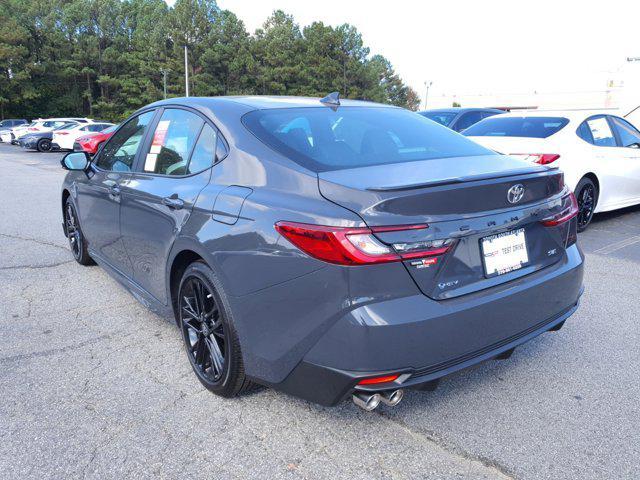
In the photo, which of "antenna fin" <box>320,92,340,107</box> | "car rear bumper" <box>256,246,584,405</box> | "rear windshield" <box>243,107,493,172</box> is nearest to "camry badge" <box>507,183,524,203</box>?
"car rear bumper" <box>256,246,584,405</box>

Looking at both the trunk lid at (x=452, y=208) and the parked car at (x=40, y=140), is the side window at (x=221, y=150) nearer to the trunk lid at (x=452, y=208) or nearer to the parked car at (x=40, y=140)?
the trunk lid at (x=452, y=208)

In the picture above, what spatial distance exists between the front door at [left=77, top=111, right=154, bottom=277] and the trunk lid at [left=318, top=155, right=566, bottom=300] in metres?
1.96

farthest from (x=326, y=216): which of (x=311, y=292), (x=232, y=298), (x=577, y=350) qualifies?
(x=577, y=350)

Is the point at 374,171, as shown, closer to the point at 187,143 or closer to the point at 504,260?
the point at 504,260

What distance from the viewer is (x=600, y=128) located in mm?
6957

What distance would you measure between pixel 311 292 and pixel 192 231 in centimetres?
90

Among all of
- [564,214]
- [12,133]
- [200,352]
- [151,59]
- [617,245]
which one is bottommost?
[617,245]

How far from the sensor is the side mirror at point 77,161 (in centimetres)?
435

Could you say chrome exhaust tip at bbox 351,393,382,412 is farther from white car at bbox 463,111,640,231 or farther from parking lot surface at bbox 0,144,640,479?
white car at bbox 463,111,640,231

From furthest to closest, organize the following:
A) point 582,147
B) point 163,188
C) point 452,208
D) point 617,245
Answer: point 582,147, point 617,245, point 163,188, point 452,208

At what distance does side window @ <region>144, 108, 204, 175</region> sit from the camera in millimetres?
3084

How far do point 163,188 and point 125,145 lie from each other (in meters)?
1.01

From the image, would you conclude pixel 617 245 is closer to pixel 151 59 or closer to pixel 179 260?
pixel 179 260

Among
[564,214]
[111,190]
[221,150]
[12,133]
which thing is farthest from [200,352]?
[12,133]
